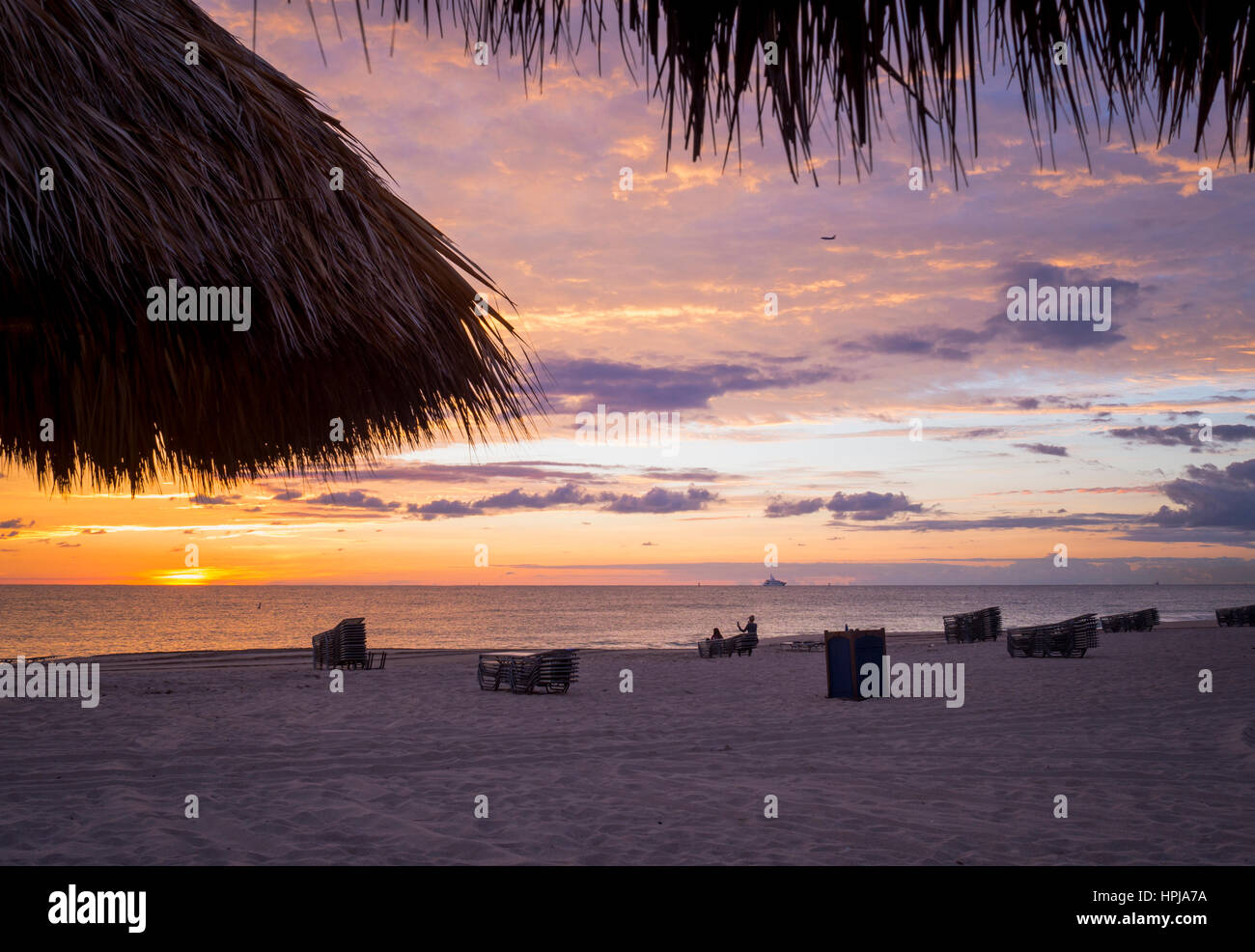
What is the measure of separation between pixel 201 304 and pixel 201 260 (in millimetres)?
268

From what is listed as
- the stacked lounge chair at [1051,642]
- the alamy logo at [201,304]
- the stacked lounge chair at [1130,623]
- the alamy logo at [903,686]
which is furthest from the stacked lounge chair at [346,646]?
the stacked lounge chair at [1130,623]

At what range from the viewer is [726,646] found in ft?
87.6

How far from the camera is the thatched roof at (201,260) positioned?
2746 millimetres

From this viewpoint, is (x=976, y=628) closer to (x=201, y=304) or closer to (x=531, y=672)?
(x=531, y=672)

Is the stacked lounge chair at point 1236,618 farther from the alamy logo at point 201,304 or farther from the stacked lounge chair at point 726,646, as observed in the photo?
the alamy logo at point 201,304

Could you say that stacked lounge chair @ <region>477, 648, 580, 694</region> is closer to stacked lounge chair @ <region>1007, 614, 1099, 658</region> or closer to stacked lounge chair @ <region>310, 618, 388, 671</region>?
stacked lounge chair @ <region>310, 618, 388, 671</region>

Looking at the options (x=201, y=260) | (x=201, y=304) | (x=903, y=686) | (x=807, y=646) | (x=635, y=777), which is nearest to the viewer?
(x=201, y=260)

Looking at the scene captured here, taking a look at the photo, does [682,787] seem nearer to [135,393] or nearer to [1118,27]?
[135,393]

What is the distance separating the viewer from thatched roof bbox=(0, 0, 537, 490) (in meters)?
2.75
